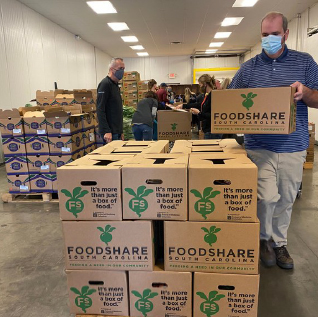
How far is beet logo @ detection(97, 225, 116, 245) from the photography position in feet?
4.77

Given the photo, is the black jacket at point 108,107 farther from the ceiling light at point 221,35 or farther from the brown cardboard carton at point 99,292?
the ceiling light at point 221,35

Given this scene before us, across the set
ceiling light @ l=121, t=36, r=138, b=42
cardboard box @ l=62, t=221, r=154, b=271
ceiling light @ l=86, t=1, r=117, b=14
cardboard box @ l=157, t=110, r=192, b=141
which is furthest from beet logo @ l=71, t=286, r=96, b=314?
ceiling light @ l=121, t=36, r=138, b=42

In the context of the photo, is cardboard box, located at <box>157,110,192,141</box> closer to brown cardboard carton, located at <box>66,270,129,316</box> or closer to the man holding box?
the man holding box

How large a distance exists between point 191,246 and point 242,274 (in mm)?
262

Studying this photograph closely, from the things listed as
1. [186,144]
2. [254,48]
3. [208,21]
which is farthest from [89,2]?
[254,48]

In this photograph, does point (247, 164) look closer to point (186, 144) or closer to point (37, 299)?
point (186, 144)

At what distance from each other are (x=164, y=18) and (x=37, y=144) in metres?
6.14

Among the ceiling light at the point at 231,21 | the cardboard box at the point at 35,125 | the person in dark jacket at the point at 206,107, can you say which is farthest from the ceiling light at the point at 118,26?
the cardboard box at the point at 35,125

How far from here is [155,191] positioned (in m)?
1.41

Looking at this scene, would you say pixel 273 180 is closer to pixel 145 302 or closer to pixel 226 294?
pixel 226 294

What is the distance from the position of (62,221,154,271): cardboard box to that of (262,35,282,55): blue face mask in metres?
1.37

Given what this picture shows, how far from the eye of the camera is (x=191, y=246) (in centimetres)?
143

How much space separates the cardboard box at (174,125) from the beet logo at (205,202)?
3335 millimetres

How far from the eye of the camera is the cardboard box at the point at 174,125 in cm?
467
